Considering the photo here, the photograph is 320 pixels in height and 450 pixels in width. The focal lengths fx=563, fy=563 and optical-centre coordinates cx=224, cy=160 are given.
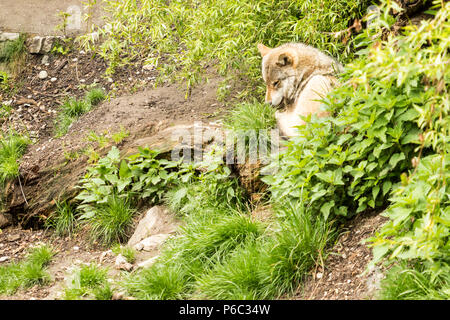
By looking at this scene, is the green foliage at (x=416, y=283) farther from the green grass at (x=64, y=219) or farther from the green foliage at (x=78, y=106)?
the green foliage at (x=78, y=106)

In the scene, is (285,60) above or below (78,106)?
above

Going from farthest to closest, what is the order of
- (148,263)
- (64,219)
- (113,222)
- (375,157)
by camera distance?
(64,219), (113,222), (148,263), (375,157)

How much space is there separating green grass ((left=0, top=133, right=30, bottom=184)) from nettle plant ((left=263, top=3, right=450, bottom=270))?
3545mm

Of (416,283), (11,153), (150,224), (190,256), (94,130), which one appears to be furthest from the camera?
(11,153)

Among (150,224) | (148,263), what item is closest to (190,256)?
(148,263)

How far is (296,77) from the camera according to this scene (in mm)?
5094

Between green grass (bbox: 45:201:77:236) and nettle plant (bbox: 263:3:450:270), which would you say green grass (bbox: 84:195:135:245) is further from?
nettle plant (bbox: 263:3:450:270)

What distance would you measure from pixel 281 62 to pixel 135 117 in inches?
95.9

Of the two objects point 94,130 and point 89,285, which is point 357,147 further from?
point 94,130

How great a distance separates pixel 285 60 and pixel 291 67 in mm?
83

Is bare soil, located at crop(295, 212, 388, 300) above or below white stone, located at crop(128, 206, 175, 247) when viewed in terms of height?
above

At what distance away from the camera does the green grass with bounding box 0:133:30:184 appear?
21.8ft

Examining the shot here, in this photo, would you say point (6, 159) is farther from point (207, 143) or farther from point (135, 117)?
point (207, 143)

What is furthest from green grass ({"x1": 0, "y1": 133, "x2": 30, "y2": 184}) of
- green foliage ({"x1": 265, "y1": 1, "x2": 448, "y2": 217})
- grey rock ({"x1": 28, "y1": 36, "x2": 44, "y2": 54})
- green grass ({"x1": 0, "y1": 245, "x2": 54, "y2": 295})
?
green foliage ({"x1": 265, "y1": 1, "x2": 448, "y2": 217})
